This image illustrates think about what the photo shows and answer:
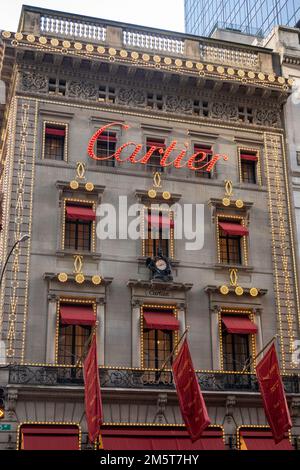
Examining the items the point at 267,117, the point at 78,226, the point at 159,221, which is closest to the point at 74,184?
the point at 78,226

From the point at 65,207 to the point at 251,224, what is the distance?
9824 millimetres

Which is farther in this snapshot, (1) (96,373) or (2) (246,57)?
(2) (246,57)

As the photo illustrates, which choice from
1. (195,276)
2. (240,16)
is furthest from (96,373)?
(240,16)

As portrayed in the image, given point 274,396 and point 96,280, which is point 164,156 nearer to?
point 96,280

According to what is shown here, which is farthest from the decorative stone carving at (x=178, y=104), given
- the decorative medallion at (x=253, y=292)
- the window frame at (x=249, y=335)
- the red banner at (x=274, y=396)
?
the red banner at (x=274, y=396)

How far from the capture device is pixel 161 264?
36.5 meters

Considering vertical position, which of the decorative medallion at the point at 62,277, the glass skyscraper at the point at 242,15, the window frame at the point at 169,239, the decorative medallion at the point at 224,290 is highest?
the glass skyscraper at the point at 242,15

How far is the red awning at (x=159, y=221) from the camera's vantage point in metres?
37.6

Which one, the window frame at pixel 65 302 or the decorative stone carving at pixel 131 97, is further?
the decorative stone carving at pixel 131 97

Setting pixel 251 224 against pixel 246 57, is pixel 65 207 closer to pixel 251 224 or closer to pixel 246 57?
Result: pixel 251 224

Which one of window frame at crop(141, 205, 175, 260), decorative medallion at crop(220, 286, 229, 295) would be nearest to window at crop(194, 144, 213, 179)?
window frame at crop(141, 205, 175, 260)

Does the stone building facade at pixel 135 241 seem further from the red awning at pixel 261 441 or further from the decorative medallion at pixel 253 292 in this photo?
the red awning at pixel 261 441

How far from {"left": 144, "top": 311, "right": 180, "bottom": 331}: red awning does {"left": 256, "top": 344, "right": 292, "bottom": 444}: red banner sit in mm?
4992

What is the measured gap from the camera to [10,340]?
33.2 m
